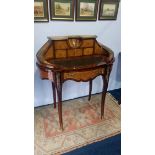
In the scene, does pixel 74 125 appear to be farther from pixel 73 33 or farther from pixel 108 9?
pixel 108 9

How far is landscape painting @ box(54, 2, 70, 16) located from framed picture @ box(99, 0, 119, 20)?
1.56 feet

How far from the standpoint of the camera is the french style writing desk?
1.69 meters

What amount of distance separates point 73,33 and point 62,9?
328 mm

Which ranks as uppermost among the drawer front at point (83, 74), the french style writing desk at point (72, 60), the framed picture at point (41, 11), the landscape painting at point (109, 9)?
the landscape painting at point (109, 9)

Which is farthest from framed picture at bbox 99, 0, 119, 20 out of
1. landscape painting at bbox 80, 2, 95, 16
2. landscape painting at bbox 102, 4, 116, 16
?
landscape painting at bbox 80, 2, 95, 16

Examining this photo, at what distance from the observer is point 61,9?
203 cm

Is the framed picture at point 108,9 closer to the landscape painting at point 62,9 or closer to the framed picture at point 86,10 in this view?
the framed picture at point 86,10

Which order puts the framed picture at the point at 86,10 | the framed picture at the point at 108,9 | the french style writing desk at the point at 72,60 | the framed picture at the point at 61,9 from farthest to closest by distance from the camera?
the framed picture at the point at 108,9 < the framed picture at the point at 86,10 < the framed picture at the point at 61,9 < the french style writing desk at the point at 72,60

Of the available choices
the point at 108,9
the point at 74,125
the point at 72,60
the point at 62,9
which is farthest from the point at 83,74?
the point at 108,9

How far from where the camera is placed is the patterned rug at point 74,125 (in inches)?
72.2

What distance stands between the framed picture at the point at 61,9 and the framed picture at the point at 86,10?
0.30ft

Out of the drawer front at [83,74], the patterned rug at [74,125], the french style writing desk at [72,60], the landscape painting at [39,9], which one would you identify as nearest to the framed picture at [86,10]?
the french style writing desk at [72,60]
